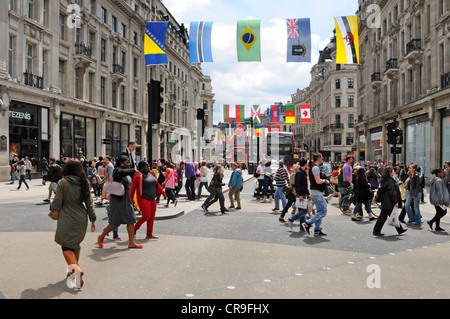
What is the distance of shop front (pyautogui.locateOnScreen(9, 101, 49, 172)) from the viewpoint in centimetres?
2459

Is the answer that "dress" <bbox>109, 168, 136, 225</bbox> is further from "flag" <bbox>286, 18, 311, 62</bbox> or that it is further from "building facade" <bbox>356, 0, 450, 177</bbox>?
"building facade" <bbox>356, 0, 450, 177</bbox>

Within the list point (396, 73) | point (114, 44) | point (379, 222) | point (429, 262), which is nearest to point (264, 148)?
point (396, 73)

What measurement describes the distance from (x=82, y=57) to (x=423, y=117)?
82.7ft

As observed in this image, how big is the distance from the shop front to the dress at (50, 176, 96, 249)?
21.6 metres

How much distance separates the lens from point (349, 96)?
75312mm

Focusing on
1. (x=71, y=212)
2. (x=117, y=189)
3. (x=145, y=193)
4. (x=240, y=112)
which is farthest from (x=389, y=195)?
(x=240, y=112)

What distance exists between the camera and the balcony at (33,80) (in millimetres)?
25497

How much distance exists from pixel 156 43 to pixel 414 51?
18.8m

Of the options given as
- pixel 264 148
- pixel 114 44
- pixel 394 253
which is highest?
pixel 114 44

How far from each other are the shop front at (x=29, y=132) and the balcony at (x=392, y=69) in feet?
87.6

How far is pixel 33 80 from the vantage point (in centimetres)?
2612

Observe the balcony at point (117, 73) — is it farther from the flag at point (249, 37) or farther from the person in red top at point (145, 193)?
the person in red top at point (145, 193)

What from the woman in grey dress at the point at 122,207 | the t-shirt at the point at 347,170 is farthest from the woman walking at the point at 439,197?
the woman in grey dress at the point at 122,207
